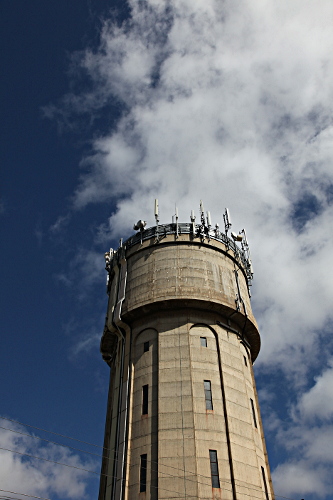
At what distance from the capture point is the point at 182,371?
36.9 meters

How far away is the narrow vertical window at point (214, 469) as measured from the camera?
106 feet

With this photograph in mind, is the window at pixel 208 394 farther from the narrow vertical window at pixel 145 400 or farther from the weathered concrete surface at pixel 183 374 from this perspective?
the narrow vertical window at pixel 145 400

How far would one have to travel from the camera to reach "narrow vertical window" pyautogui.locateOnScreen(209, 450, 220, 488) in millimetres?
32281

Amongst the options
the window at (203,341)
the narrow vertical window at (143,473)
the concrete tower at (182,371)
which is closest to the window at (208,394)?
the concrete tower at (182,371)

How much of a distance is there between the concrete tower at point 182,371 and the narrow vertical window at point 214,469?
0.06m

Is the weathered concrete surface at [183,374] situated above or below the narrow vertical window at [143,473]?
above

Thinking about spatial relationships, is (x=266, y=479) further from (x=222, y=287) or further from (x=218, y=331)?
(x=222, y=287)

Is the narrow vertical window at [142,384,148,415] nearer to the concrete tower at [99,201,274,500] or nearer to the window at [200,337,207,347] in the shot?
the concrete tower at [99,201,274,500]

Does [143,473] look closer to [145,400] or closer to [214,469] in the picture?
[214,469]

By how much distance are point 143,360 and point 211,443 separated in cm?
859

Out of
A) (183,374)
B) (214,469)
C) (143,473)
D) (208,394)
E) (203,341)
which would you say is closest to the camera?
(214,469)

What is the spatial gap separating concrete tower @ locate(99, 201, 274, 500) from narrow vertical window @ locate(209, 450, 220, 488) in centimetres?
6

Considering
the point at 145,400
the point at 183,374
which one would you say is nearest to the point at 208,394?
the point at 183,374

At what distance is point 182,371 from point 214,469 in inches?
289
